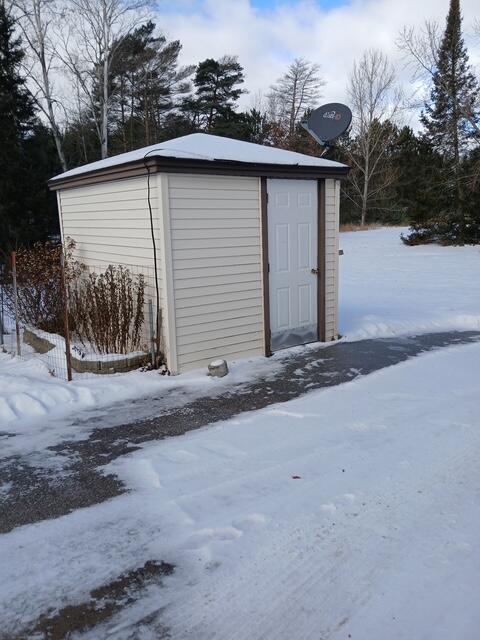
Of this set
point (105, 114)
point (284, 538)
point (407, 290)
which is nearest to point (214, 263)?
point (284, 538)

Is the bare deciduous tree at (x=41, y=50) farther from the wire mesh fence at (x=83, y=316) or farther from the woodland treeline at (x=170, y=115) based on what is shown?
the wire mesh fence at (x=83, y=316)

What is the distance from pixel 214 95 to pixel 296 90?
28.1 feet

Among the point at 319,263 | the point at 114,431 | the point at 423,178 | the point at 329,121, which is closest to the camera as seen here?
the point at 114,431

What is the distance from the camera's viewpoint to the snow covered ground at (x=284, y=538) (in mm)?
2301

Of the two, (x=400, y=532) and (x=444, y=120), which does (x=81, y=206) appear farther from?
(x=444, y=120)

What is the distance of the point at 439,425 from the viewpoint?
171 inches

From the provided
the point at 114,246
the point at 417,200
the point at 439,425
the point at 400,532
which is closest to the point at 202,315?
the point at 114,246

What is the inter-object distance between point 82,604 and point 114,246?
4943 mm

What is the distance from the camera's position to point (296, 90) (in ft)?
113

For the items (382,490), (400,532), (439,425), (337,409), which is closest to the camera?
(400,532)

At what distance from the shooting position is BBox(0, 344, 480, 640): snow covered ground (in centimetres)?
230

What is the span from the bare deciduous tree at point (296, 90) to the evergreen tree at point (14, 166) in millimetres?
20436

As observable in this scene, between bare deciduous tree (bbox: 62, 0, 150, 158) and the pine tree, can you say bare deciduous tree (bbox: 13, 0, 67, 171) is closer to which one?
bare deciduous tree (bbox: 62, 0, 150, 158)

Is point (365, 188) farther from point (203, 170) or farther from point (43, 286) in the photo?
point (203, 170)
